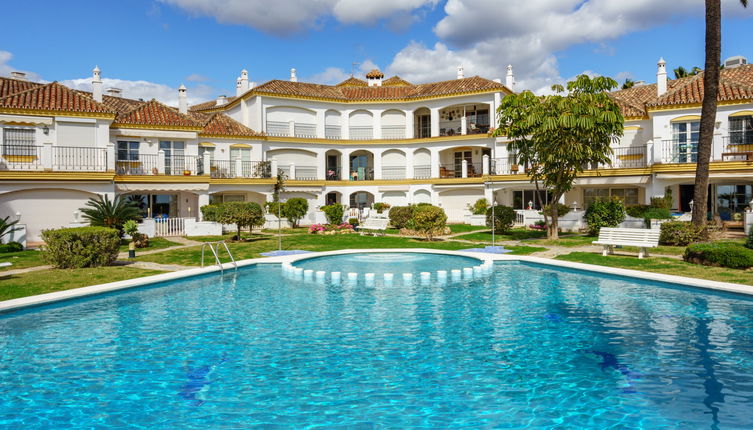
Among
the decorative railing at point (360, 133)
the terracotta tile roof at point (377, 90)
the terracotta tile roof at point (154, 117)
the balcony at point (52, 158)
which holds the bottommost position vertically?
the balcony at point (52, 158)

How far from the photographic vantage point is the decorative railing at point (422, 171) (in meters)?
42.1

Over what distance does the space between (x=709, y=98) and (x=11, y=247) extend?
30765 mm

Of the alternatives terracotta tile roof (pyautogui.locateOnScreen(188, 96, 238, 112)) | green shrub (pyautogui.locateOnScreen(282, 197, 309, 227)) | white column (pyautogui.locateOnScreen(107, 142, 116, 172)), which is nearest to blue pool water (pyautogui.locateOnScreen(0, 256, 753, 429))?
white column (pyautogui.locateOnScreen(107, 142, 116, 172))

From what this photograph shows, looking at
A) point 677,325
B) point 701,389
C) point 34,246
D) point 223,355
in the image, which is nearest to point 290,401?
point 223,355

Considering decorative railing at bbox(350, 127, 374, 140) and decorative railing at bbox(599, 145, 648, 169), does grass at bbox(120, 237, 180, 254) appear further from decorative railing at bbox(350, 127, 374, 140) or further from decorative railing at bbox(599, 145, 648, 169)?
decorative railing at bbox(599, 145, 648, 169)

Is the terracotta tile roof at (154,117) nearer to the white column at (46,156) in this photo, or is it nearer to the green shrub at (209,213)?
the white column at (46,156)

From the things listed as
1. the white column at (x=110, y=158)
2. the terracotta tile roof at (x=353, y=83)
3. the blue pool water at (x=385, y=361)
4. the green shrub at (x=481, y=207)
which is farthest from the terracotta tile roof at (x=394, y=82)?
the blue pool water at (x=385, y=361)

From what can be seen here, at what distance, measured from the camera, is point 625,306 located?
36.7 feet

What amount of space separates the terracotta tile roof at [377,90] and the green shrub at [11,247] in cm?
2201

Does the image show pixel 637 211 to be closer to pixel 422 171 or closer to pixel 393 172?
pixel 422 171

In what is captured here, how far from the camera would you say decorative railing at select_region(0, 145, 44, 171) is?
25.3 meters

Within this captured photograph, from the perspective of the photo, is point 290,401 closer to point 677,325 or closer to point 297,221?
point 677,325

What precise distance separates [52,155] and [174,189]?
21.7 feet

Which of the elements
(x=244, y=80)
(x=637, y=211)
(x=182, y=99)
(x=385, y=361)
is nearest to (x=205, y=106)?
(x=244, y=80)
